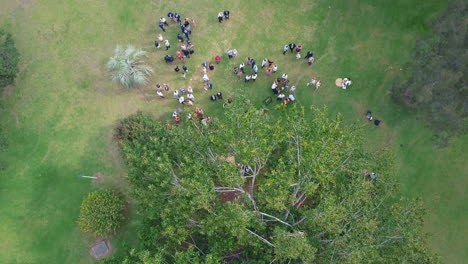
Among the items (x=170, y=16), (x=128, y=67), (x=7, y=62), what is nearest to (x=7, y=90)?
(x=7, y=62)

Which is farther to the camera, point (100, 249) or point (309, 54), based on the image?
point (309, 54)

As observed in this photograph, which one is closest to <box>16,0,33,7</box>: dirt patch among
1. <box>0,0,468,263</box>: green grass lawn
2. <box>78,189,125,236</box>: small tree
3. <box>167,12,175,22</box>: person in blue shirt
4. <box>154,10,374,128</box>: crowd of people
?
<box>0,0,468,263</box>: green grass lawn

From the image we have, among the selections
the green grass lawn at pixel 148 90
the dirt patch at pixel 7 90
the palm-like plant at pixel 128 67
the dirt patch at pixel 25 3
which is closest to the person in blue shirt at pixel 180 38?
the green grass lawn at pixel 148 90

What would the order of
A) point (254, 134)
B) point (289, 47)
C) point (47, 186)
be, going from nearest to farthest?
point (254, 134) < point (47, 186) < point (289, 47)

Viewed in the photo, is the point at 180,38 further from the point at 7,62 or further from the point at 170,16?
the point at 7,62

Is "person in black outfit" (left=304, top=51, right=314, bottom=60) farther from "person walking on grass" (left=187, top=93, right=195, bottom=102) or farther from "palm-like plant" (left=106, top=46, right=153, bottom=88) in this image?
"palm-like plant" (left=106, top=46, right=153, bottom=88)

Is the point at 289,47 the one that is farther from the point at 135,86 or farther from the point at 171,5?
the point at 135,86

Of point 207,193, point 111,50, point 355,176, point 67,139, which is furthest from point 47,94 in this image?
point 355,176
